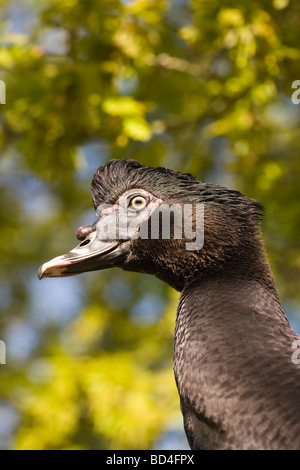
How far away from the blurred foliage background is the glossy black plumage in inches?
56.1

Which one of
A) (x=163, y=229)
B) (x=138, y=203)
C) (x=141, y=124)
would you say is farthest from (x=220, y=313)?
(x=141, y=124)

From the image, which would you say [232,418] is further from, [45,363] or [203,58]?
[45,363]

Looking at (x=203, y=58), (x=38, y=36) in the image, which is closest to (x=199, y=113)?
(x=203, y=58)

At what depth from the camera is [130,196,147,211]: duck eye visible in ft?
9.93

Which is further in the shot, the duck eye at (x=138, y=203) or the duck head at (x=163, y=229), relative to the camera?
the duck eye at (x=138, y=203)

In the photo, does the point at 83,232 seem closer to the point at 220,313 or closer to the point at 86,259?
the point at 86,259

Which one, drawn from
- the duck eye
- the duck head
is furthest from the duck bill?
the duck eye

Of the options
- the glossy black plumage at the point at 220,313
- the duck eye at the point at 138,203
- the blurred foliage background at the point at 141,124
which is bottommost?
the glossy black plumage at the point at 220,313

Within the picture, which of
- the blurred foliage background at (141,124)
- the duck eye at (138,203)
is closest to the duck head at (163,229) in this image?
the duck eye at (138,203)

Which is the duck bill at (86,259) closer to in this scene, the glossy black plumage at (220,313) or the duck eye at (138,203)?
the glossy black plumage at (220,313)

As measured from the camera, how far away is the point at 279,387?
2.27 m

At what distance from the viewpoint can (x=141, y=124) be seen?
14.1ft

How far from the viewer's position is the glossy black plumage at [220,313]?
2258 mm

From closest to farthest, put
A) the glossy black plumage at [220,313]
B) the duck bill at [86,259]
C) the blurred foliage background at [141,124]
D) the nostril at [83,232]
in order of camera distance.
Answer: the glossy black plumage at [220,313] → the duck bill at [86,259] → the nostril at [83,232] → the blurred foliage background at [141,124]
